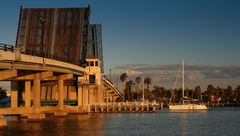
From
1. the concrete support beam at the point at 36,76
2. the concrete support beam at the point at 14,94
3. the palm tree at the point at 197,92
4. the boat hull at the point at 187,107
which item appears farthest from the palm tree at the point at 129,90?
the concrete support beam at the point at 36,76

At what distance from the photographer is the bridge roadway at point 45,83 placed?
44688 mm

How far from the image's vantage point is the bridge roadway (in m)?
44.7

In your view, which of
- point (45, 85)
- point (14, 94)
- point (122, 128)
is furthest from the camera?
point (45, 85)

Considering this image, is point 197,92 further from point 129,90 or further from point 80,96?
point 80,96

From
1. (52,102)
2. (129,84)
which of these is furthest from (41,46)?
(129,84)

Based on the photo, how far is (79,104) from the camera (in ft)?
267

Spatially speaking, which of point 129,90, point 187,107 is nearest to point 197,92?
point 129,90

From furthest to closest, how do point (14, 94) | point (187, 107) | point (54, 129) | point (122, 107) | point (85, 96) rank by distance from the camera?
point (187, 107), point (122, 107), point (85, 96), point (14, 94), point (54, 129)

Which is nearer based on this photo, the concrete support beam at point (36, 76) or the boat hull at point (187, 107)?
the concrete support beam at point (36, 76)

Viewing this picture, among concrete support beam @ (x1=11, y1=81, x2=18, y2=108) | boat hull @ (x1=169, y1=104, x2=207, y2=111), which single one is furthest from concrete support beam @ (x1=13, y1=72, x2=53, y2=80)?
boat hull @ (x1=169, y1=104, x2=207, y2=111)

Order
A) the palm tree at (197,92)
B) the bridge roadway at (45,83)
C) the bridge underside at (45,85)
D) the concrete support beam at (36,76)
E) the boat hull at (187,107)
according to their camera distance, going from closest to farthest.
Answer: the bridge roadway at (45,83)
the bridge underside at (45,85)
the concrete support beam at (36,76)
the boat hull at (187,107)
the palm tree at (197,92)

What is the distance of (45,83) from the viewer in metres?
81.1

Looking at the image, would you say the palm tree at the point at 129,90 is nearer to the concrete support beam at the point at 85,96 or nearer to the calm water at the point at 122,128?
the concrete support beam at the point at 85,96

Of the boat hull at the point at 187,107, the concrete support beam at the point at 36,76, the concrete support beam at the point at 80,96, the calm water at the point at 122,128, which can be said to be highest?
the concrete support beam at the point at 36,76
